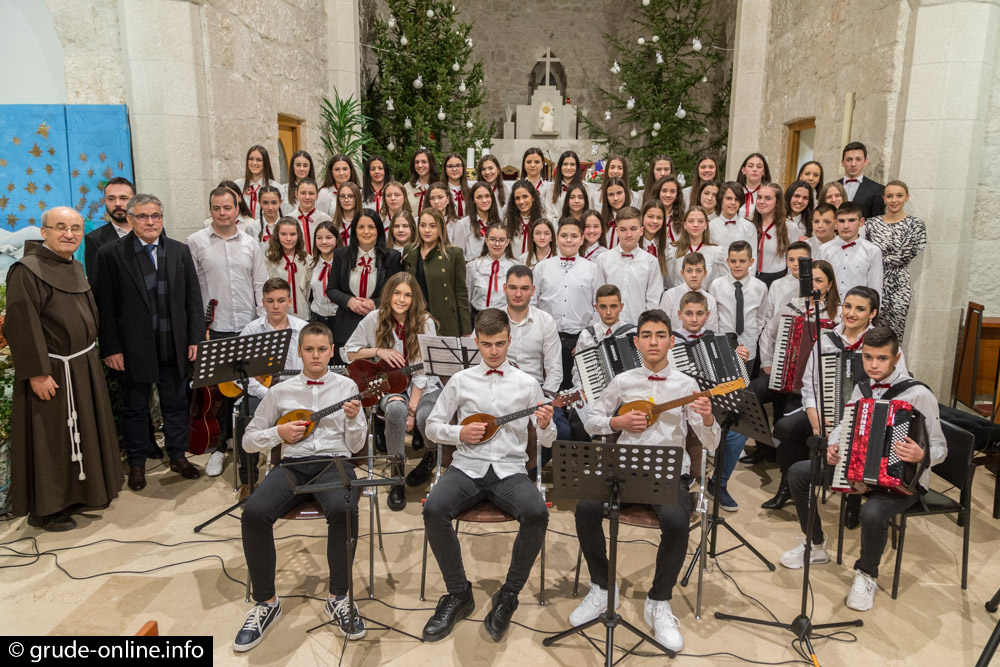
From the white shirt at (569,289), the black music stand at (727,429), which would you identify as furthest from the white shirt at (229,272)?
the black music stand at (727,429)

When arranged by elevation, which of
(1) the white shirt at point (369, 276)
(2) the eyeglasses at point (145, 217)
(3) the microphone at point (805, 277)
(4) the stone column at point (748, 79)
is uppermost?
(4) the stone column at point (748, 79)

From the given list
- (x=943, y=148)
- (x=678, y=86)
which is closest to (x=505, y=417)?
(x=943, y=148)

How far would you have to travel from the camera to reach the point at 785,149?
9438mm

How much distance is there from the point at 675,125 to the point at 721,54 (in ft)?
4.96

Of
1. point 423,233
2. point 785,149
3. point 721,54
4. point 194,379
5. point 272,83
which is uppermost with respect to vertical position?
point 721,54

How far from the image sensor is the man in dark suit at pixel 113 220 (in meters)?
5.32

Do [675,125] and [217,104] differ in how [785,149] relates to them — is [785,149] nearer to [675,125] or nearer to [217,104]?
[675,125]

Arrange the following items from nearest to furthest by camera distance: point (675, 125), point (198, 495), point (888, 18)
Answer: point (198, 495) < point (888, 18) < point (675, 125)

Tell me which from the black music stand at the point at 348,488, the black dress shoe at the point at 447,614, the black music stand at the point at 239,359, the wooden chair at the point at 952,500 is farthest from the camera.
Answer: the black music stand at the point at 239,359

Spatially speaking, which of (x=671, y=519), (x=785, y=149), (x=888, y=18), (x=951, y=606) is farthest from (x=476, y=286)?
(x=785, y=149)

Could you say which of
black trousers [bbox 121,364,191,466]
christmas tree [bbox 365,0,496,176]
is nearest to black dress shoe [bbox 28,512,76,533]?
black trousers [bbox 121,364,191,466]

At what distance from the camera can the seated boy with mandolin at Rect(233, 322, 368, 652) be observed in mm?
3568

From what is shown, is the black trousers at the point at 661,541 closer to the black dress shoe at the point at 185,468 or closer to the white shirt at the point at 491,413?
the white shirt at the point at 491,413

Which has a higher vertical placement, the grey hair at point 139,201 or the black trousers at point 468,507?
the grey hair at point 139,201
